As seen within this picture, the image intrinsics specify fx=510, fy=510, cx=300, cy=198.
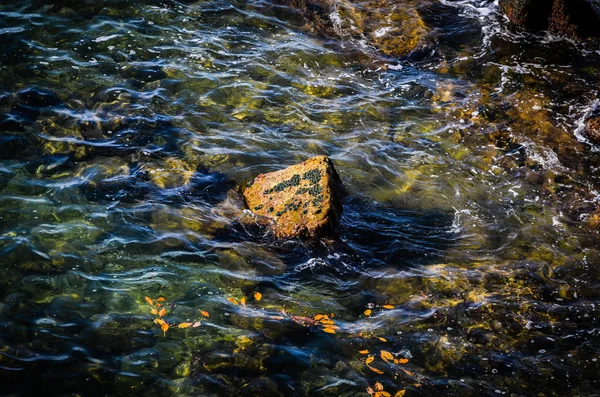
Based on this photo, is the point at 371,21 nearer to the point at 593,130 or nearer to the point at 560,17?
the point at 560,17

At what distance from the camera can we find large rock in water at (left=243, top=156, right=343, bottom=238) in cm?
780

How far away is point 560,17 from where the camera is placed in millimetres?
13188

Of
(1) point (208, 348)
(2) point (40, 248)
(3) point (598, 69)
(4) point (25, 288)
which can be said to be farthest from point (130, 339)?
(3) point (598, 69)

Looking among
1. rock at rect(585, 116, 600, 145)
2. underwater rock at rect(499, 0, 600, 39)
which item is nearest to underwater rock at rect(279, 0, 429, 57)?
underwater rock at rect(499, 0, 600, 39)

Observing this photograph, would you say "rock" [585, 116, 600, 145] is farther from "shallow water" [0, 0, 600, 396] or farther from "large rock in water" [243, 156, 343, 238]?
"large rock in water" [243, 156, 343, 238]

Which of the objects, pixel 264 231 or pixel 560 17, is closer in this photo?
pixel 264 231

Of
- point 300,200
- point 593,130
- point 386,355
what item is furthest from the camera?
point 593,130

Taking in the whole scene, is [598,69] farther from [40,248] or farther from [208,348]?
[40,248]

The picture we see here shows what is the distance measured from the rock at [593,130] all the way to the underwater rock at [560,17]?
3760mm

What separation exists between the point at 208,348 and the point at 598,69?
11.4 m

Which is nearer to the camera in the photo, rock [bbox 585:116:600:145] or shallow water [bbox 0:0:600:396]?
shallow water [bbox 0:0:600:396]

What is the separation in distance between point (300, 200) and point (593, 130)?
6.75 meters

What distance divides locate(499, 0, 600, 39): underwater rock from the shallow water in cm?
60

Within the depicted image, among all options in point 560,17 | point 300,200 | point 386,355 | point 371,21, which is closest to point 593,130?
point 560,17
